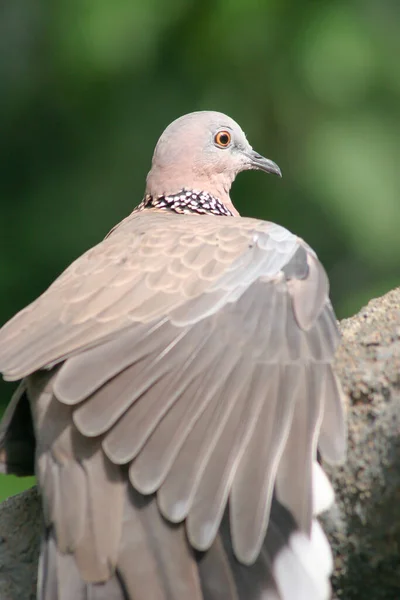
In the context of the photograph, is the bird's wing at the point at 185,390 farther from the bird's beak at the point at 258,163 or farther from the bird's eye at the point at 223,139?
the bird's beak at the point at 258,163

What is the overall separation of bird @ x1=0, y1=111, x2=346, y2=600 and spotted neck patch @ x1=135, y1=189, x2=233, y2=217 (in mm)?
1019

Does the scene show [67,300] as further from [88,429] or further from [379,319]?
[379,319]

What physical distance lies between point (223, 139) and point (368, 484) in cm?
203

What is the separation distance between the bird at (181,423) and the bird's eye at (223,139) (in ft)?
4.25

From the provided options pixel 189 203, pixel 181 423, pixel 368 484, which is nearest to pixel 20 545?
pixel 181 423

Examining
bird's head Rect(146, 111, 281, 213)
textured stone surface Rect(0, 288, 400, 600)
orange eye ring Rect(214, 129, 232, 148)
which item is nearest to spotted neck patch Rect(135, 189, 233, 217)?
bird's head Rect(146, 111, 281, 213)

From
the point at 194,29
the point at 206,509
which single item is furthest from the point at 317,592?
the point at 194,29

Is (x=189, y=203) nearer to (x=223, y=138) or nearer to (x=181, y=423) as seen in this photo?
(x=223, y=138)

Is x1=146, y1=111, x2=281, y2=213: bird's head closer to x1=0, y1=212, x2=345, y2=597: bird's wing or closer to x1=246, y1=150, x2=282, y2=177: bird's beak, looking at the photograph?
x1=246, y1=150, x2=282, y2=177: bird's beak

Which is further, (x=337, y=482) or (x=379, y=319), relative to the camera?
(x=379, y=319)

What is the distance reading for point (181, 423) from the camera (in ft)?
8.57

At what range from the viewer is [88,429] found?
2586 millimetres

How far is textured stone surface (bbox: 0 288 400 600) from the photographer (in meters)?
2.57

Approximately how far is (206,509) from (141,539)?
168 mm
